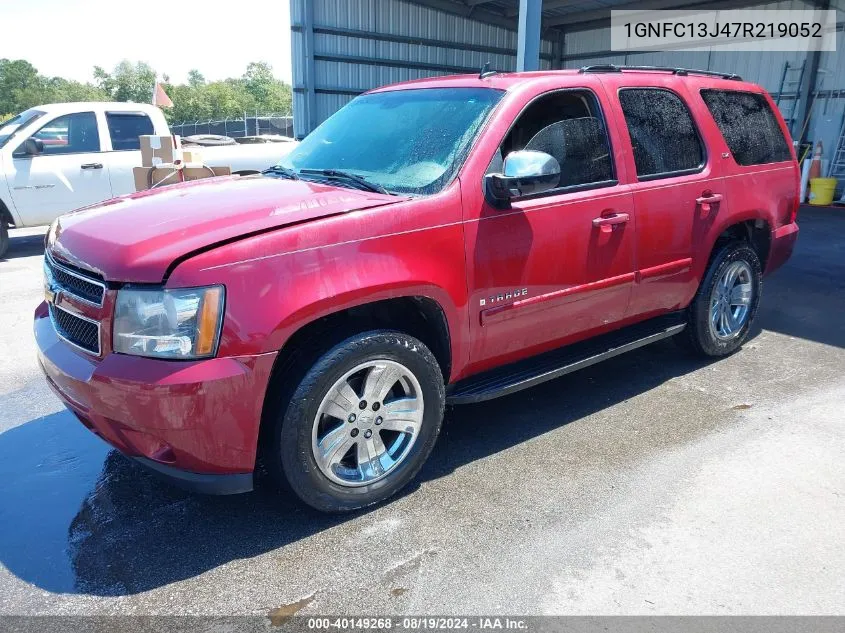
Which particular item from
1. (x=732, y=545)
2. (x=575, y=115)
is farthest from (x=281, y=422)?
(x=575, y=115)

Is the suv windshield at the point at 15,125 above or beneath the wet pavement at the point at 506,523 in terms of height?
above

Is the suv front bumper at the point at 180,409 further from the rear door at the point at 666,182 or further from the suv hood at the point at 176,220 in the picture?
the rear door at the point at 666,182

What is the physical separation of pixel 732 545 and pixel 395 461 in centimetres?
150

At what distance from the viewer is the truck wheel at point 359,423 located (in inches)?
109

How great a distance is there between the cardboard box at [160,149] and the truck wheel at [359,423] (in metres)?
5.77

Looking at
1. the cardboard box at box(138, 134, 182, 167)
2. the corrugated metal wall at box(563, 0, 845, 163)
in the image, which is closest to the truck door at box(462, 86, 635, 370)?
the cardboard box at box(138, 134, 182, 167)

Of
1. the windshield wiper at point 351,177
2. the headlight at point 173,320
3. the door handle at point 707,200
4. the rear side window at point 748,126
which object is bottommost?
the headlight at point 173,320

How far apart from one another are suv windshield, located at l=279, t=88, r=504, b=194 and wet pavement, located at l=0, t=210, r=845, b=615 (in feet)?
4.95

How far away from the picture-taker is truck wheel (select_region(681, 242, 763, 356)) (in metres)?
4.62

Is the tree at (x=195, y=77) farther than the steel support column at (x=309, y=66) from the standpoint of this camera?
Yes

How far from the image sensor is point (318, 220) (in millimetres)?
2762

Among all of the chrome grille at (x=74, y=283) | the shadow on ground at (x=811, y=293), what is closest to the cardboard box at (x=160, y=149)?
the chrome grille at (x=74, y=283)

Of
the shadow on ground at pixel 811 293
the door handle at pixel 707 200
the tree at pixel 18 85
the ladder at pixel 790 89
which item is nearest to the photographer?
the door handle at pixel 707 200

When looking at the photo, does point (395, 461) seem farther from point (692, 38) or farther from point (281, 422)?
point (692, 38)
